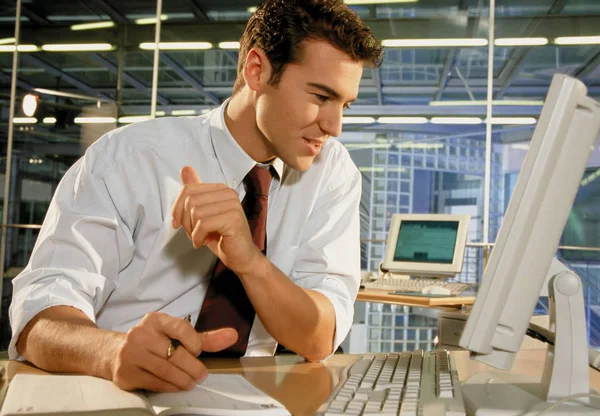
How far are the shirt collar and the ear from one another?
111 mm

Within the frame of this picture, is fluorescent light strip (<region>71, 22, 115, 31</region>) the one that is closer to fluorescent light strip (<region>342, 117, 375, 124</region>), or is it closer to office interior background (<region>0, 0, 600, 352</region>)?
office interior background (<region>0, 0, 600, 352</region>)

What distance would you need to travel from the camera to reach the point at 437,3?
5352 millimetres

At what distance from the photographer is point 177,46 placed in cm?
555

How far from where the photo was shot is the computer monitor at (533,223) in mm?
780

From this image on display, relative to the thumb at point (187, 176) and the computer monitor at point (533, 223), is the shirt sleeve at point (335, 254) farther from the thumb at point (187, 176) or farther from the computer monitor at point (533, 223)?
the computer monitor at point (533, 223)

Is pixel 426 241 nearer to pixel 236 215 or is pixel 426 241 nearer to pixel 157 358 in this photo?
pixel 236 215

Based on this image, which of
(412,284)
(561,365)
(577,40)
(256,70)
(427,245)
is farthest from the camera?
(577,40)

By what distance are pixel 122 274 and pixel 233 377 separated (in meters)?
0.47

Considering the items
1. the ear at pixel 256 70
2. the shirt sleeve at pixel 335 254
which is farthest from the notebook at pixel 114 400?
the ear at pixel 256 70

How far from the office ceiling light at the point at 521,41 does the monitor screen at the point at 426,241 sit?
2.13m

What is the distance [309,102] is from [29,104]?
14.9ft

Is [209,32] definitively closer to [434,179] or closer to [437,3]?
[437,3]

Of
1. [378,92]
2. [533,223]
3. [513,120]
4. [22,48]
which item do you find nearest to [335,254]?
[533,223]

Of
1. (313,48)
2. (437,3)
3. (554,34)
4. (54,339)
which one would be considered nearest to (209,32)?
(437,3)
